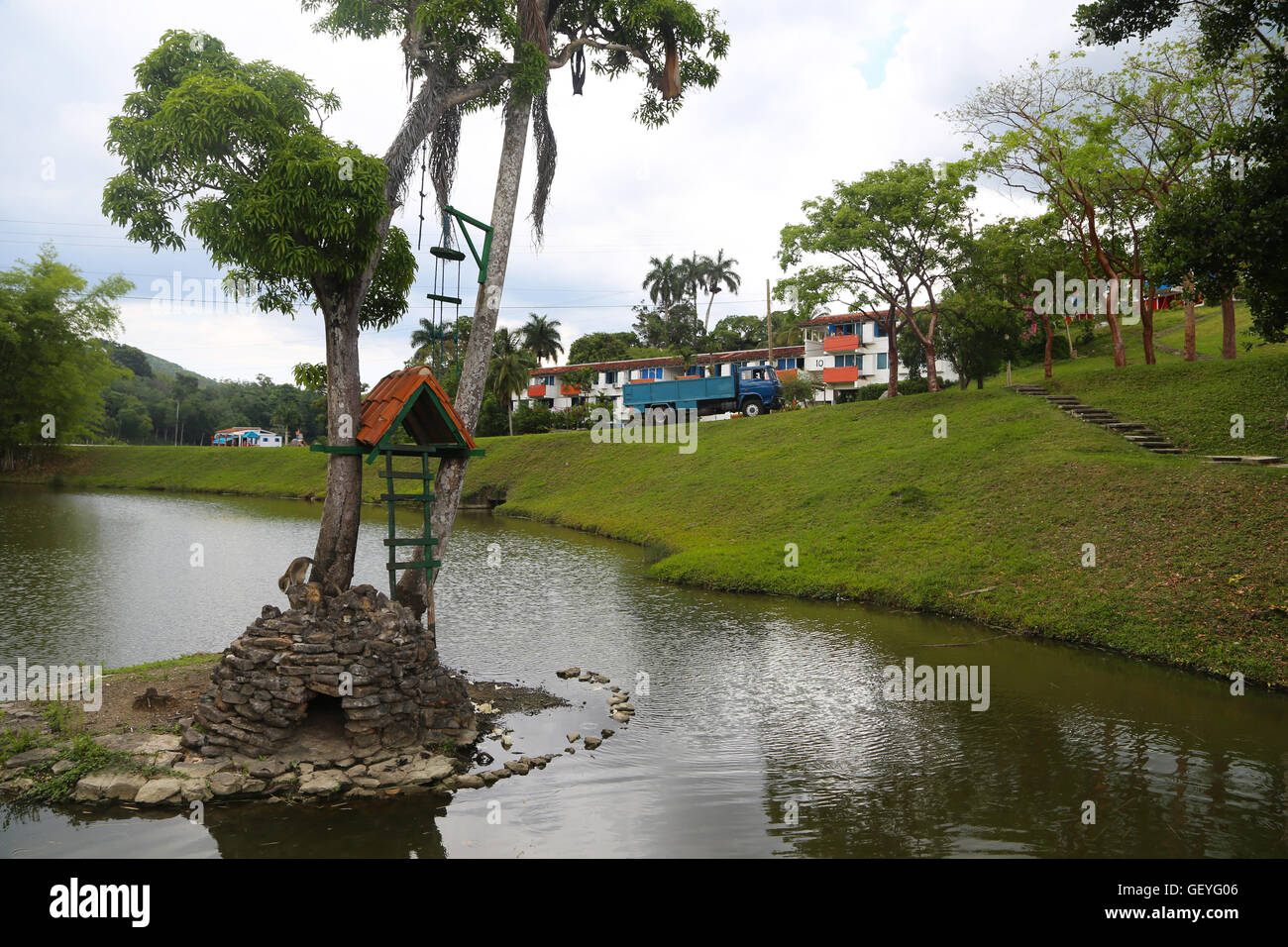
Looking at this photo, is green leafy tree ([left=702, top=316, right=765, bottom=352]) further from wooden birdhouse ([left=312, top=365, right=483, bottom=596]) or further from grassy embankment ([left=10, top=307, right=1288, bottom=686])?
wooden birdhouse ([left=312, top=365, right=483, bottom=596])

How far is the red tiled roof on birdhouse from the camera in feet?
41.3

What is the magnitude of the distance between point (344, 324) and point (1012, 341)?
38.5m

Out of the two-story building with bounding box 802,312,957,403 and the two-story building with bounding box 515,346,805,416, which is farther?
the two-story building with bounding box 515,346,805,416

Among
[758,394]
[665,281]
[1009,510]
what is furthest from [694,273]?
[1009,510]

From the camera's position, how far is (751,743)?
40.8 ft

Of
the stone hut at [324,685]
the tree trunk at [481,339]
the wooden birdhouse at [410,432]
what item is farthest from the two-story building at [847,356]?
the stone hut at [324,685]

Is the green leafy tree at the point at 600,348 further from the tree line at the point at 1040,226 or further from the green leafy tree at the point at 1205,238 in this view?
the green leafy tree at the point at 1205,238

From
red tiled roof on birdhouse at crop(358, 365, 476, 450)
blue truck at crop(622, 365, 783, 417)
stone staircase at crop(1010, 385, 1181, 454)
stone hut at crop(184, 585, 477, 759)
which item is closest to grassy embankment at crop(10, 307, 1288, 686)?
stone staircase at crop(1010, 385, 1181, 454)

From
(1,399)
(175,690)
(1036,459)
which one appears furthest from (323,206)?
(1,399)

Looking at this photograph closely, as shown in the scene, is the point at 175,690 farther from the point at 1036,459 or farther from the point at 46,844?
the point at 1036,459

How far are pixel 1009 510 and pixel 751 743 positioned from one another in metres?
16.2

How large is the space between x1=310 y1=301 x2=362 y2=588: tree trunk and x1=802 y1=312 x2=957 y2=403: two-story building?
59.0 metres

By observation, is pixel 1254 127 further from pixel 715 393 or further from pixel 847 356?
pixel 847 356
